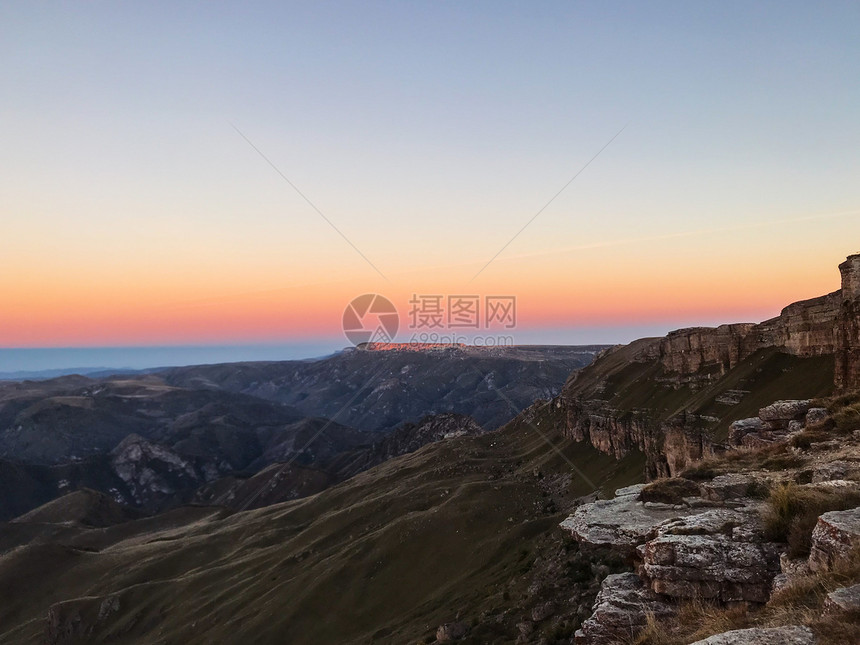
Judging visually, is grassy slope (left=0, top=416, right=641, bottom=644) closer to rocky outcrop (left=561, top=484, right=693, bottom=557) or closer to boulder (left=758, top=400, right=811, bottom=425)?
boulder (left=758, top=400, right=811, bottom=425)

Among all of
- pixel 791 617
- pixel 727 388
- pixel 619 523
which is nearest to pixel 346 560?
pixel 727 388

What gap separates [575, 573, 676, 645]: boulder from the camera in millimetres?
9602

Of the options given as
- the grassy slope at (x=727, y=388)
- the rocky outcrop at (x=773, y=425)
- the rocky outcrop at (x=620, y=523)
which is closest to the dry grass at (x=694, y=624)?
the rocky outcrop at (x=620, y=523)

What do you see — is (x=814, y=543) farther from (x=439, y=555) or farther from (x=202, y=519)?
(x=202, y=519)

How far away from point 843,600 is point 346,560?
56708 millimetres

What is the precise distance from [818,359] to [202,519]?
425ft

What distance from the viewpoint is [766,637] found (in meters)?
6.27

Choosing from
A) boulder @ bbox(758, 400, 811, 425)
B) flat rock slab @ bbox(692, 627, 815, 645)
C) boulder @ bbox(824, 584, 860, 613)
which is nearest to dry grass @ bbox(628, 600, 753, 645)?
flat rock slab @ bbox(692, 627, 815, 645)

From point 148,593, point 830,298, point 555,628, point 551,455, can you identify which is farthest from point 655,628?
point 148,593

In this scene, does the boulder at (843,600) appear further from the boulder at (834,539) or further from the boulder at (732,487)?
the boulder at (732,487)

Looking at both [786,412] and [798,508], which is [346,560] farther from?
[798,508]

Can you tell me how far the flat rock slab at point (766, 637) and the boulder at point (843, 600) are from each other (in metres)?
0.52

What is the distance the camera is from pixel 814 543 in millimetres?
8133

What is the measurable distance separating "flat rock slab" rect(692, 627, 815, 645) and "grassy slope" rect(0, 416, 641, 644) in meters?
24.1
